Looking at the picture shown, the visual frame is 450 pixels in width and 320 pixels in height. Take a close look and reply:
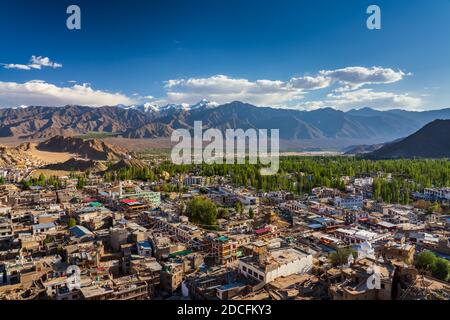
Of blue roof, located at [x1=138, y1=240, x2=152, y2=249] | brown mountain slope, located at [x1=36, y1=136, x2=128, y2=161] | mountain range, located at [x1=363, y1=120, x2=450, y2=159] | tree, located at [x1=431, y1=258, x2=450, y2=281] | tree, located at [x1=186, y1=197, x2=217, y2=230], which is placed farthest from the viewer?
mountain range, located at [x1=363, y1=120, x2=450, y2=159]

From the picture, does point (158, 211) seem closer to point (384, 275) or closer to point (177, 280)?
point (177, 280)

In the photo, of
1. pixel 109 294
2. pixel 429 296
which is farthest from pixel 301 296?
pixel 109 294

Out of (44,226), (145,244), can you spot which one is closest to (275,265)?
(145,244)

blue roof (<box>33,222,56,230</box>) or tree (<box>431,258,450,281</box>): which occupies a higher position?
blue roof (<box>33,222,56,230</box>)

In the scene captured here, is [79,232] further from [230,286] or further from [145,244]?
[230,286]

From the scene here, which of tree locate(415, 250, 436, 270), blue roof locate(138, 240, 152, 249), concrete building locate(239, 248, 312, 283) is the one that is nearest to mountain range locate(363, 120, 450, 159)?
tree locate(415, 250, 436, 270)

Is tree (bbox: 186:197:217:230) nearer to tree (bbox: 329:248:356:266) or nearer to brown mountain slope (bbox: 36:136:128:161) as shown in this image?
tree (bbox: 329:248:356:266)

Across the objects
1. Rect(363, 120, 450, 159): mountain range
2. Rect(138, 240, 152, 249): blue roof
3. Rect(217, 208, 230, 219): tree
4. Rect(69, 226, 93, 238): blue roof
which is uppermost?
Rect(363, 120, 450, 159): mountain range

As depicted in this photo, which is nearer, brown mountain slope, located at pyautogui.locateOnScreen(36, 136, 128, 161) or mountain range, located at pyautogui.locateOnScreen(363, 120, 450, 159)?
brown mountain slope, located at pyautogui.locateOnScreen(36, 136, 128, 161)

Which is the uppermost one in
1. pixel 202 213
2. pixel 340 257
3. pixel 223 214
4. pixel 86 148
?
pixel 86 148

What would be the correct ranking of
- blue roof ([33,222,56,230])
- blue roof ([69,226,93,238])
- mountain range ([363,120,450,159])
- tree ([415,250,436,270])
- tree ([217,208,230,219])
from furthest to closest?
mountain range ([363,120,450,159])
tree ([217,208,230,219])
blue roof ([33,222,56,230])
blue roof ([69,226,93,238])
tree ([415,250,436,270])
